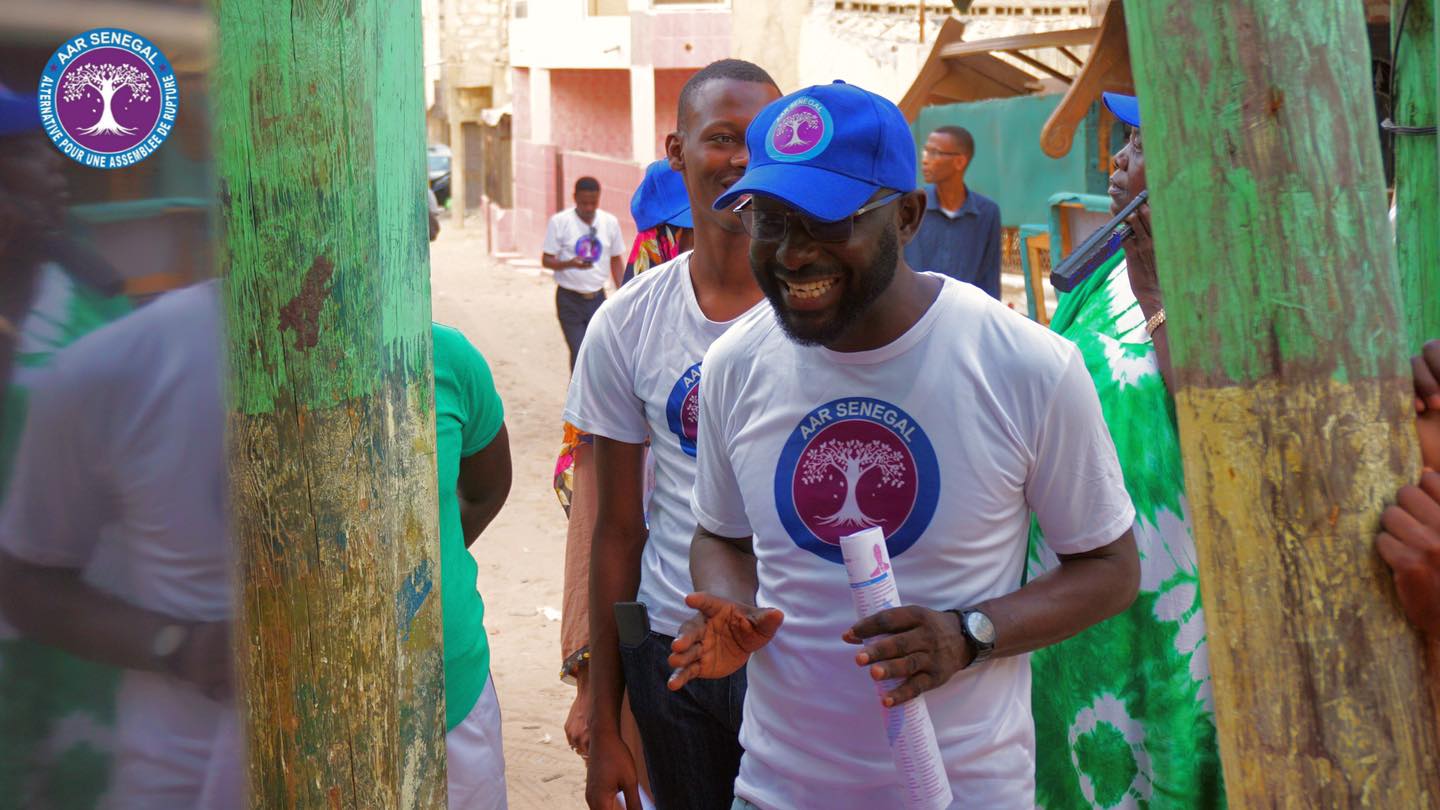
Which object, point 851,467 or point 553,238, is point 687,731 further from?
point 553,238

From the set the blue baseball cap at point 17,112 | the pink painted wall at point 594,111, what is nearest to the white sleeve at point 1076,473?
the blue baseball cap at point 17,112

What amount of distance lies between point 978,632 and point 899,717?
16 centimetres

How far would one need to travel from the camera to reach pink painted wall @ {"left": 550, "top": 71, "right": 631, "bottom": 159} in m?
24.2

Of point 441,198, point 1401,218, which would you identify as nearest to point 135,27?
point 1401,218

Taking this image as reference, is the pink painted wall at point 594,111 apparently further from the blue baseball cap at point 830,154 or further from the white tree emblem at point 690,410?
the blue baseball cap at point 830,154

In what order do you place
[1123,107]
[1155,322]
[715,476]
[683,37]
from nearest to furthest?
[715,476] < [1155,322] < [1123,107] < [683,37]

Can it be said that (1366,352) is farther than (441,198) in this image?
No

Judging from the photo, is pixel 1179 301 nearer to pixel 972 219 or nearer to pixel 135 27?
pixel 135 27

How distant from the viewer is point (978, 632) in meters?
2.01

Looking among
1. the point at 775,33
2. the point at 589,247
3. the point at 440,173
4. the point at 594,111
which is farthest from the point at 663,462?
the point at 440,173

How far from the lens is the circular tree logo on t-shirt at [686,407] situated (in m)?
2.72

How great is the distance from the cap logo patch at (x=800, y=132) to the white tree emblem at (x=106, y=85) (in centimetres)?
96

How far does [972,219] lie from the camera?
7.35 m

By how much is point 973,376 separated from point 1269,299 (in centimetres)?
74
